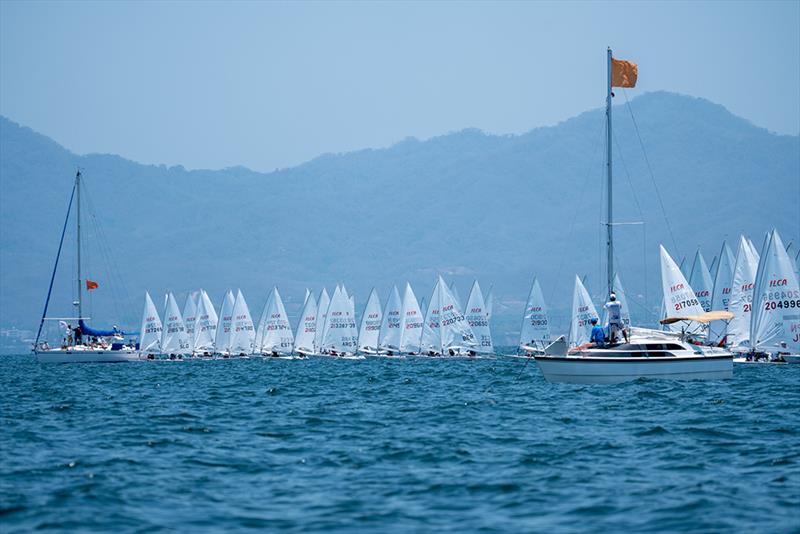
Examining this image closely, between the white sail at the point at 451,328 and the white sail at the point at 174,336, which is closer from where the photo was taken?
the white sail at the point at 451,328

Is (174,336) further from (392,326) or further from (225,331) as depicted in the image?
(392,326)

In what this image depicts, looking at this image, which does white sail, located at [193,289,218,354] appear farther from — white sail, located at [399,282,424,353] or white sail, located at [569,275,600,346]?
white sail, located at [569,275,600,346]

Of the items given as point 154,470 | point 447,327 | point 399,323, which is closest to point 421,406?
point 154,470

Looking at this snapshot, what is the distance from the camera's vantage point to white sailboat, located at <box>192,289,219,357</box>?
100 metres

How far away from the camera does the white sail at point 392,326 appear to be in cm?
9200

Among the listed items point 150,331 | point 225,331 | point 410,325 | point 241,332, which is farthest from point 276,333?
point 410,325

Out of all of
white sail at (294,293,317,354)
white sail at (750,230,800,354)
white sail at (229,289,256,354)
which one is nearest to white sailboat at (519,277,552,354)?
white sail at (294,293,317,354)

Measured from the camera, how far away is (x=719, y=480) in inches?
856

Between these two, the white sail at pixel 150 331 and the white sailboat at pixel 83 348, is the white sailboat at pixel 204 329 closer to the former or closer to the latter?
the white sail at pixel 150 331

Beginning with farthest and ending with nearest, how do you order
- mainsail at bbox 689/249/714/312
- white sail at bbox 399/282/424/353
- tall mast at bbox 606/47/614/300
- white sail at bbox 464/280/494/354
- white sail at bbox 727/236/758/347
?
white sail at bbox 399/282/424/353, white sail at bbox 464/280/494/354, mainsail at bbox 689/249/714/312, white sail at bbox 727/236/758/347, tall mast at bbox 606/47/614/300


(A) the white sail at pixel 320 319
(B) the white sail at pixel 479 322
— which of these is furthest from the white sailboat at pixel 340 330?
(B) the white sail at pixel 479 322

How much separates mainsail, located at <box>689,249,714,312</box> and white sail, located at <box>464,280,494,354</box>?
14841mm

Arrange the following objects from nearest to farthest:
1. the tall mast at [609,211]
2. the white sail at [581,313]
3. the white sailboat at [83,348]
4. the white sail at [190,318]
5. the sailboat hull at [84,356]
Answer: the tall mast at [609,211] < the white sail at [581,313] < the sailboat hull at [84,356] < the white sailboat at [83,348] < the white sail at [190,318]

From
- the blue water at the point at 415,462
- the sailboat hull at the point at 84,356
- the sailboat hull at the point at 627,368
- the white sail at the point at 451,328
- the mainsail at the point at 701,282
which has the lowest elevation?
the blue water at the point at 415,462
